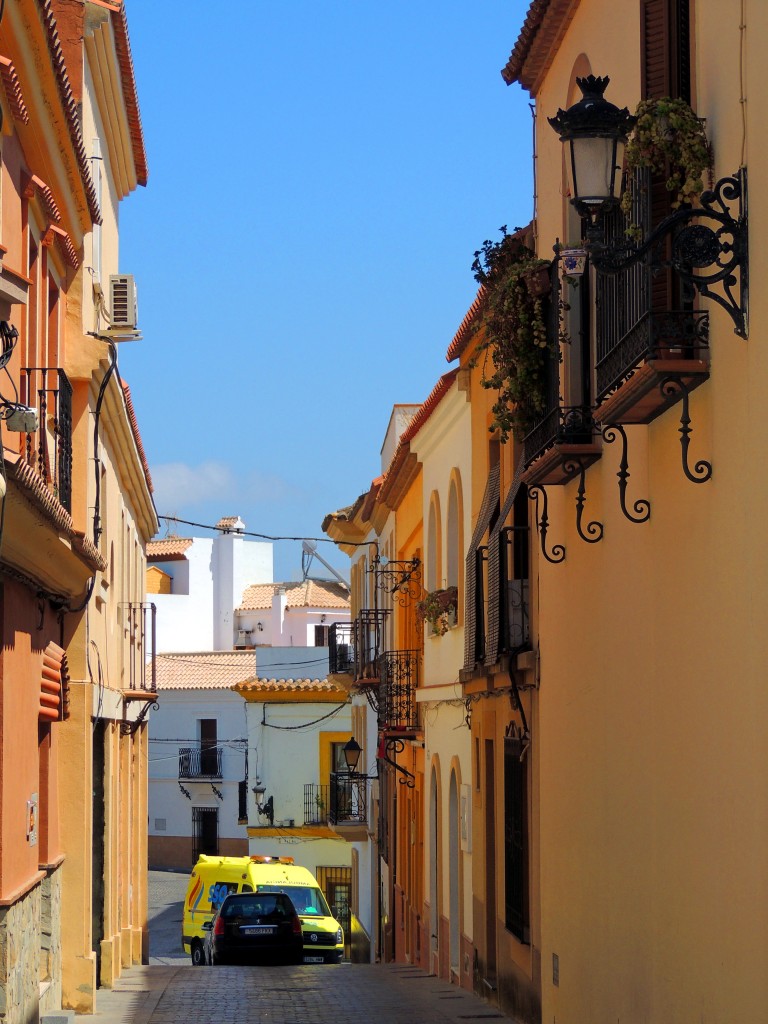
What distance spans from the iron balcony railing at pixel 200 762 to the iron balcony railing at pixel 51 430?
40.2 meters

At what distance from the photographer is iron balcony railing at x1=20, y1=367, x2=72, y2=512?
1091 centimetres

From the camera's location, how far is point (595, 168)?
675cm

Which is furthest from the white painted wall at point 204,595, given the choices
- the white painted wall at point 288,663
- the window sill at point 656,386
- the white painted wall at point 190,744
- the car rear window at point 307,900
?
the window sill at point 656,386

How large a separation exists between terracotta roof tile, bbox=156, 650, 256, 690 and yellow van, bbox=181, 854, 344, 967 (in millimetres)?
23540

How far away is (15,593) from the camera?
1028 centimetres

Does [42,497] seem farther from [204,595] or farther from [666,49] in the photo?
[204,595]

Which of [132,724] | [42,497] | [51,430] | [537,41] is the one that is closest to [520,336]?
[537,41]


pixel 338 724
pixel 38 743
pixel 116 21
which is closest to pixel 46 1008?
pixel 38 743

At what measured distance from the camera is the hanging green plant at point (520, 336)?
10.1 meters

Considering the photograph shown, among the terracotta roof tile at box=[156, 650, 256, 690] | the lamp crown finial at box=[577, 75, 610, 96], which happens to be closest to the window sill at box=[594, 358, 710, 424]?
the lamp crown finial at box=[577, 75, 610, 96]

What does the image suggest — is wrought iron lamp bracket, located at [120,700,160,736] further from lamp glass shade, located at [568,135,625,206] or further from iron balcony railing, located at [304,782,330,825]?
iron balcony railing, located at [304,782,330,825]

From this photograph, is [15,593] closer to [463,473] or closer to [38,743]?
[38,743]

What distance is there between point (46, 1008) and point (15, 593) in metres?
3.74

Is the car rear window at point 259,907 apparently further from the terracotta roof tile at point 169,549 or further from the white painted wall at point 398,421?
the terracotta roof tile at point 169,549
